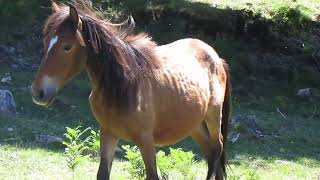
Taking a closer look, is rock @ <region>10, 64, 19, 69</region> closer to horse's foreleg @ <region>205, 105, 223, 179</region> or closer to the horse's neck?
horse's foreleg @ <region>205, 105, 223, 179</region>

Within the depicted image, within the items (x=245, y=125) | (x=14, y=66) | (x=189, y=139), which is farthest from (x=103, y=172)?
(x=14, y=66)

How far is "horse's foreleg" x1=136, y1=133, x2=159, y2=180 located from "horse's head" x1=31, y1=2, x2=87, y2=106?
0.78 metres

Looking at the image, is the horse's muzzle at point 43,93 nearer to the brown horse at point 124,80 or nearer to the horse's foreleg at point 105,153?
the brown horse at point 124,80

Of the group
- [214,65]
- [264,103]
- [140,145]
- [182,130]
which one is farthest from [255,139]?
[140,145]

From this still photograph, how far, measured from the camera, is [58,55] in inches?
197

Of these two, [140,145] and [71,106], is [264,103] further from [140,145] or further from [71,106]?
[140,145]

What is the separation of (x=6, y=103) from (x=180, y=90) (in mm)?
5640

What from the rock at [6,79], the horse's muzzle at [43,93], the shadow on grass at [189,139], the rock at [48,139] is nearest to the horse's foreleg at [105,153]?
the horse's muzzle at [43,93]

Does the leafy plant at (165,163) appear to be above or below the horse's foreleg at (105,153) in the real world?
below

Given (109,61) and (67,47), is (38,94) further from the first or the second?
(109,61)

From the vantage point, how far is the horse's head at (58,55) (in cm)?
494

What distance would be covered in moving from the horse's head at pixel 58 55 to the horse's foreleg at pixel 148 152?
2.55 feet

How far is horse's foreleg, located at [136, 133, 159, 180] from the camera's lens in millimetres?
5406

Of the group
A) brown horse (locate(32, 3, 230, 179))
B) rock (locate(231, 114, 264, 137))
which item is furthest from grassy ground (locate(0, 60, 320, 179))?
brown horse (locate(32, 3, 230, 179))
